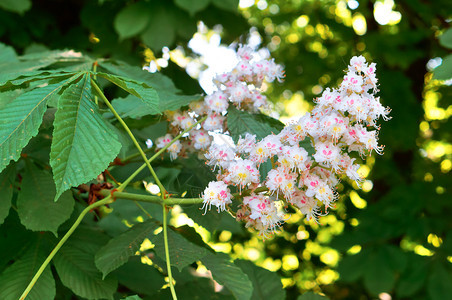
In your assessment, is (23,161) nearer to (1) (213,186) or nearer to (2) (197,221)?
(2) (197,221)

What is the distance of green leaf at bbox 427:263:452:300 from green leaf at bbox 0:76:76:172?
196 cm

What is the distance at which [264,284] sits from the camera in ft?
4.12

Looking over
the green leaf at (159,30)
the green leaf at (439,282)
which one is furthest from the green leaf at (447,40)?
the green leaf at (439,282)

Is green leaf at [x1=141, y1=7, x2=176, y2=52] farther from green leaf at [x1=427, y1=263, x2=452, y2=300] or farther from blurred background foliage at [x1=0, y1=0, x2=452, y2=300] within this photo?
green leaf at [x1=427, y1=263, x2=452, y2=300]

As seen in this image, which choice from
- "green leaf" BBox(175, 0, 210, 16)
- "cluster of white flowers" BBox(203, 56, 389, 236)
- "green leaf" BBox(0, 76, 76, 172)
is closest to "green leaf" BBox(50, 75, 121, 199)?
"green leaf" BBox(0, 76, 76, 172)

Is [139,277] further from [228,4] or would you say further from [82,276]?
[228,4]

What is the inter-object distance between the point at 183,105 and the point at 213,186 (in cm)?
33

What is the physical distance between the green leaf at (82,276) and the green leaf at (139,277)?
206 mm

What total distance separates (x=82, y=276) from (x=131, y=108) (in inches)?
17.2

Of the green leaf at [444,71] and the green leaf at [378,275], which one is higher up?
the green leaf at [444,71]

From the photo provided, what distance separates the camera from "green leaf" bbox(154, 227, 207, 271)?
96 cm

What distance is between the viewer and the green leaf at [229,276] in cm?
96

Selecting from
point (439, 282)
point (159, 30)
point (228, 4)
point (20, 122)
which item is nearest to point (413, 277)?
point (439, 282)

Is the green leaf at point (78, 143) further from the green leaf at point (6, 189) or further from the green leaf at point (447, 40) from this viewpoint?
the green leaf at point (447, 40)
